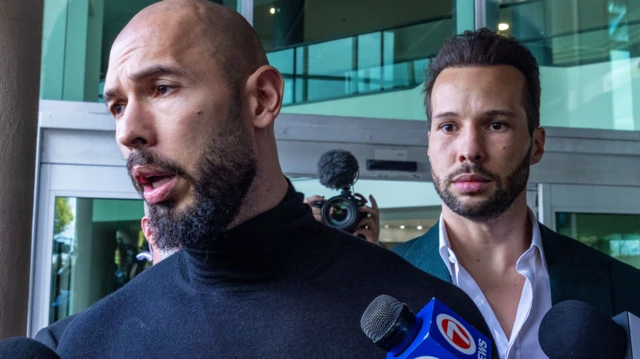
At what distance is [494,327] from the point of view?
1.68 m

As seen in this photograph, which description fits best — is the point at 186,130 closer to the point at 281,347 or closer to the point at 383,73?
the point at 281,347

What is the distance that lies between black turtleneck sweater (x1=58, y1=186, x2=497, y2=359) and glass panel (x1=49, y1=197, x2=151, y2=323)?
3055 mm

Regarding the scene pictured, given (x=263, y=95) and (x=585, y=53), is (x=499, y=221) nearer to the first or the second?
(x=263, y=95)

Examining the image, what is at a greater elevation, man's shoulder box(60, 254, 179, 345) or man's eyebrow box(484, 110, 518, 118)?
man's eyebrow box(484, 110, 518, 118)

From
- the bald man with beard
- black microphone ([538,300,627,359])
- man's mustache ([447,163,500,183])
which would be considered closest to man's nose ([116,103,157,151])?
the bald man with beard

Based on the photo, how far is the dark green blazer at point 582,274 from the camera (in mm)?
1692

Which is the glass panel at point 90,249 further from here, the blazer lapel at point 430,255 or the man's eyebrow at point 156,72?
the man's eyebrow at point 156,72

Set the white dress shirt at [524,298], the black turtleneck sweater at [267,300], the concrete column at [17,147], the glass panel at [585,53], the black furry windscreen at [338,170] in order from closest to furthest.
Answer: the black turtleneck sweater at [267,300] < the white dress shirt at [524,298] < the concrete column at [17,147] < the black furry windscreen at [338,170] < the glass panel at [585,53]

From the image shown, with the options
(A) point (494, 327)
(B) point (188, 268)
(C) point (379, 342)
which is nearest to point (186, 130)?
(B) point (188, 268)

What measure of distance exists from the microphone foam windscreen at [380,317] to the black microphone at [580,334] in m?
0.30

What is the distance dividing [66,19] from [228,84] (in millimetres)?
3700

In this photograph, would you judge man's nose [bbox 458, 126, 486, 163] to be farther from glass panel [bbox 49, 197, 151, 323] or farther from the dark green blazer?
glass panel [bbox 49, 197, 151, 323]

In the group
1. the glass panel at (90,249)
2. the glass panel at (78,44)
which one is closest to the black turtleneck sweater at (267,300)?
the glass panel at (90,249)

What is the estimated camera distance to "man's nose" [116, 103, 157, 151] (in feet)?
3.68
